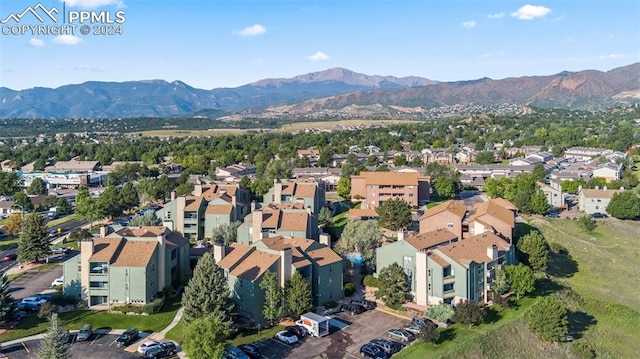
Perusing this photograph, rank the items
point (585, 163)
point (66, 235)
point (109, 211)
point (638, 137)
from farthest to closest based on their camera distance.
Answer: point (638, 137)
point (585, 163)
point (109, 211)
point (66, 235)

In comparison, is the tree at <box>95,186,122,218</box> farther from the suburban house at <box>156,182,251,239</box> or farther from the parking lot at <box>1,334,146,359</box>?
the parking lot at <box>1,334,146,359</box>

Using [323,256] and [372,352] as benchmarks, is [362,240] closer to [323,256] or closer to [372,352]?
[323,256]

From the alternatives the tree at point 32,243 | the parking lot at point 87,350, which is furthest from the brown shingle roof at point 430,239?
the tree at point 32,243

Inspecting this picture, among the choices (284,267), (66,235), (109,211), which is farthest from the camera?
(109,211)

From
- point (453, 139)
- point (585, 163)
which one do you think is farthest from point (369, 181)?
point (453, 139)

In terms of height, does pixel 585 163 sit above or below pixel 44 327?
above

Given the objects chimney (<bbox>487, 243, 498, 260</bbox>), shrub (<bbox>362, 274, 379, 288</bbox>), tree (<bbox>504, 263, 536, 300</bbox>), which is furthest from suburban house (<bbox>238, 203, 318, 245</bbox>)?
tree (<bbox>504, 263, 536, 300</bbox>)

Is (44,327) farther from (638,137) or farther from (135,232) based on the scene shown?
(638,137)
